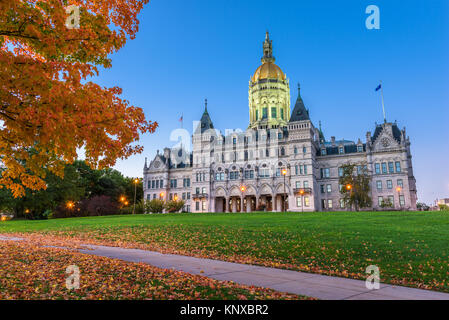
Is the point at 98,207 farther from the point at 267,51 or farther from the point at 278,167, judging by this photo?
the point at 267,51

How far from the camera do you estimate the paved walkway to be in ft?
22.7

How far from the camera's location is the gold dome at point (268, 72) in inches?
3346

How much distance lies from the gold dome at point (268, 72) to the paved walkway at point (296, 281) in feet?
261

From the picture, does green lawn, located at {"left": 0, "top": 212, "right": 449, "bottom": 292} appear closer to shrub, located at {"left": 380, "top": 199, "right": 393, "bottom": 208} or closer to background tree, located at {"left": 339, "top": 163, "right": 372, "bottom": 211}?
background tree, located at {"left": 339, "top": 163, "right": 372, "bottom": 211}

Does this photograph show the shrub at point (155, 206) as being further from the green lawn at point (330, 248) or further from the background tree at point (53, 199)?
the green lawn at point (330, 248)

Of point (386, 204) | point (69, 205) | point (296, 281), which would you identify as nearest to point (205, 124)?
point (69, 205)

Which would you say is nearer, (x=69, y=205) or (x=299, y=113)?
(x=69, y=205)

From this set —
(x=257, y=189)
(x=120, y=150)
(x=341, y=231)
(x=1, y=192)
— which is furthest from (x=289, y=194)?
(x=120, y=150)

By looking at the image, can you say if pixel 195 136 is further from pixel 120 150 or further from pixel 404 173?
pixel 120 150

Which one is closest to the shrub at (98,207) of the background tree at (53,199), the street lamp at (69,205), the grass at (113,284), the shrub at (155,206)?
the background tree at (53,199)

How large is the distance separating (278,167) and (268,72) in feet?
103

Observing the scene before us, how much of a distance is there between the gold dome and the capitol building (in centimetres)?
212

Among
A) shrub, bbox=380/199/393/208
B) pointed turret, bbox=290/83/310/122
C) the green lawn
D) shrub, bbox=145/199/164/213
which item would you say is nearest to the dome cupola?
pointed turret, bbox=290/83/310/122

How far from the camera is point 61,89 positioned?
6828 mm
